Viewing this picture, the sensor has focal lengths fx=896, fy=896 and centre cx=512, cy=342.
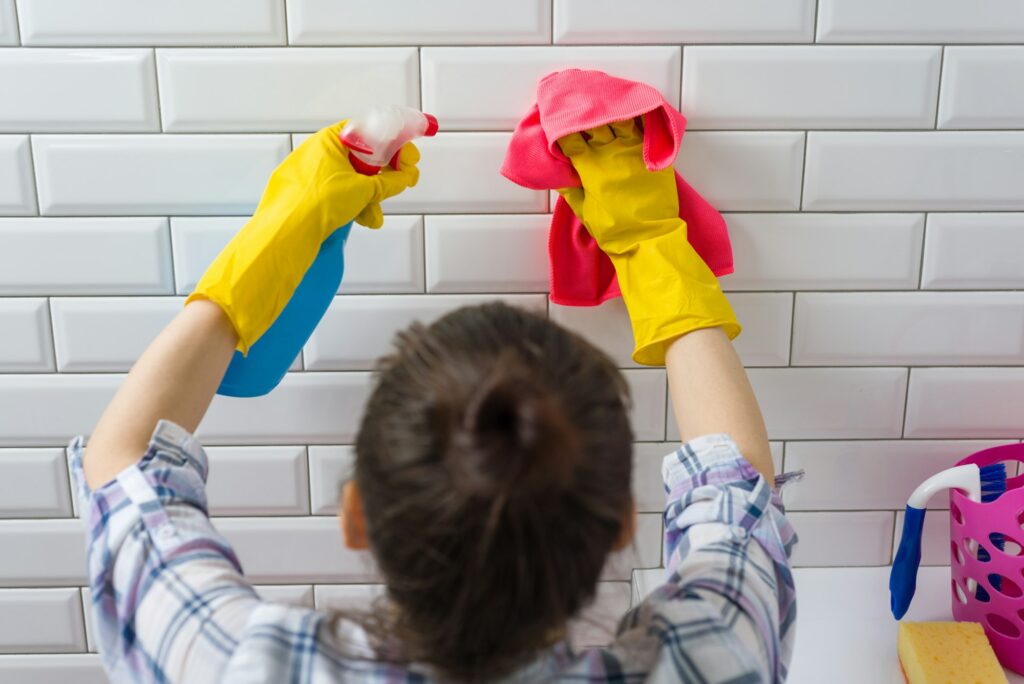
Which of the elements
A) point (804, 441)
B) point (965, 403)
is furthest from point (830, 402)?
point (965, 403)

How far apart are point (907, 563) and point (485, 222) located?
0.57m

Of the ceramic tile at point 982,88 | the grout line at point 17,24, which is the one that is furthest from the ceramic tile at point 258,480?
the ceramic tile at point 982,88

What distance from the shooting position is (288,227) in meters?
0.79

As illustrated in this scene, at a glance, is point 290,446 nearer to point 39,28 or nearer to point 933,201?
point 39,28

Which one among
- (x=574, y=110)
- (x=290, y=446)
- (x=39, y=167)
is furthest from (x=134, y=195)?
(x=574, y=110)

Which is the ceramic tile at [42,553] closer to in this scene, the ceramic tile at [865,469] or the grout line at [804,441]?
the grout line at [804,441]

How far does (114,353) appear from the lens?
3.16ft

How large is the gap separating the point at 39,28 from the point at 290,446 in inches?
19.3

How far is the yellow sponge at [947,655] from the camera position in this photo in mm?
825

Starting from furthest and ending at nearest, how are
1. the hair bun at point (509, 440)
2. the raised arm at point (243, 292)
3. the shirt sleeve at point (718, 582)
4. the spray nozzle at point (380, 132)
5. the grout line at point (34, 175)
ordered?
the grout line at point (34, 175)
the spray nozzle at point (380, 132)
the raised arm at point (243, 292)
the shirt sleeve at point (718, 582)
the hair bun at point (509, 440)

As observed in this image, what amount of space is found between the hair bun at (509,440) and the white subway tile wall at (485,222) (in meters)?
0.42

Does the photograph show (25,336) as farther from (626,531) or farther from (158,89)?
(626,531)

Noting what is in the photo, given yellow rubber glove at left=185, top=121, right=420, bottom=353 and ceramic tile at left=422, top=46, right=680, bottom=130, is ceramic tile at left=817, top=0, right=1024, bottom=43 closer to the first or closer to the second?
ceramic tile at left=422, top=46, right=680, bottom=130

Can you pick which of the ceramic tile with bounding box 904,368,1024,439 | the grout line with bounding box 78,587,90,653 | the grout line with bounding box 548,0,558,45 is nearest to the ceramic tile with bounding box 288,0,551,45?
the grout line with bounding box 548,0,558,45
